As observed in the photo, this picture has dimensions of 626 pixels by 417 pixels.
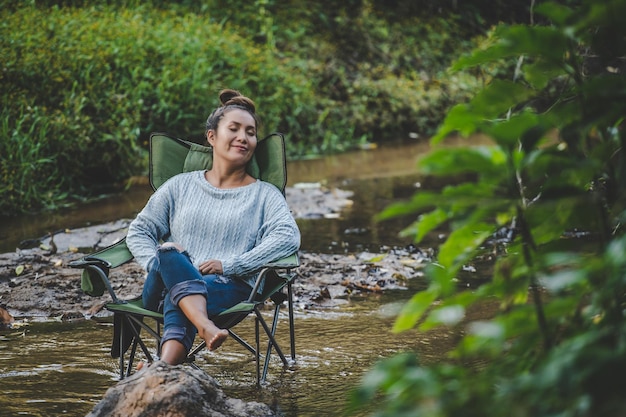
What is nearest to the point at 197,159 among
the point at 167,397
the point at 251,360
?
the point at 251,360

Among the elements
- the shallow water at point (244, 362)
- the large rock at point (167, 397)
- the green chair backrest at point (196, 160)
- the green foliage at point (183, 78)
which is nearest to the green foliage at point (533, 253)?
the large rock at point (167, 397)

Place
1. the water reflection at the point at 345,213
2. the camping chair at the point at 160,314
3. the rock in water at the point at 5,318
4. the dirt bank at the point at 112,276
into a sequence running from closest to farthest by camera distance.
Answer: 1. the camping chair at the point at 160,314
2. the rock in water at the point at 5,318
3. the dirt bank at the point at 112,276
4. the water reflection at the point at 345,213

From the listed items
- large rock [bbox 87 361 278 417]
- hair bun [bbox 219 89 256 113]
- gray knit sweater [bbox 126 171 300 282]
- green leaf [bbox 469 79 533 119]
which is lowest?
large rock [bbox 87 361 278 417]

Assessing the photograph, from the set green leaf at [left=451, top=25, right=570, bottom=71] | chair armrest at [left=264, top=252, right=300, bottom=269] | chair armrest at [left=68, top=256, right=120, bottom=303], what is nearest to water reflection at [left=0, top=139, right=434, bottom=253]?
chair armrest at [left=264, top=252, right=300, bottom=269]

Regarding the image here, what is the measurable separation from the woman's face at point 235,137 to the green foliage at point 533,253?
2338 mm

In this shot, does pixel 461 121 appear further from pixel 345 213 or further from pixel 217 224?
pixel 345 213

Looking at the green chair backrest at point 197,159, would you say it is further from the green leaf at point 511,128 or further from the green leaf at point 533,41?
the green leaf at point 511,128

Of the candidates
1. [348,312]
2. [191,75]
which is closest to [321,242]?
[348,312]

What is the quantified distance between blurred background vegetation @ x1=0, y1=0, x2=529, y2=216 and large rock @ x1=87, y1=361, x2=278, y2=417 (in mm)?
4937

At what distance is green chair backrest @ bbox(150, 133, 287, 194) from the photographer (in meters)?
4.05

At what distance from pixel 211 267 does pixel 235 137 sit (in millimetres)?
674

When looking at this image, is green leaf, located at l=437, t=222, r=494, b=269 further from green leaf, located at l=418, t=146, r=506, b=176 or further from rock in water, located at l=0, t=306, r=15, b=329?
rock in water, located at l=0, t=306, r=15, b=329

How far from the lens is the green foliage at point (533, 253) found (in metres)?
1.13

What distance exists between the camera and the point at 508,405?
1.14 meters
